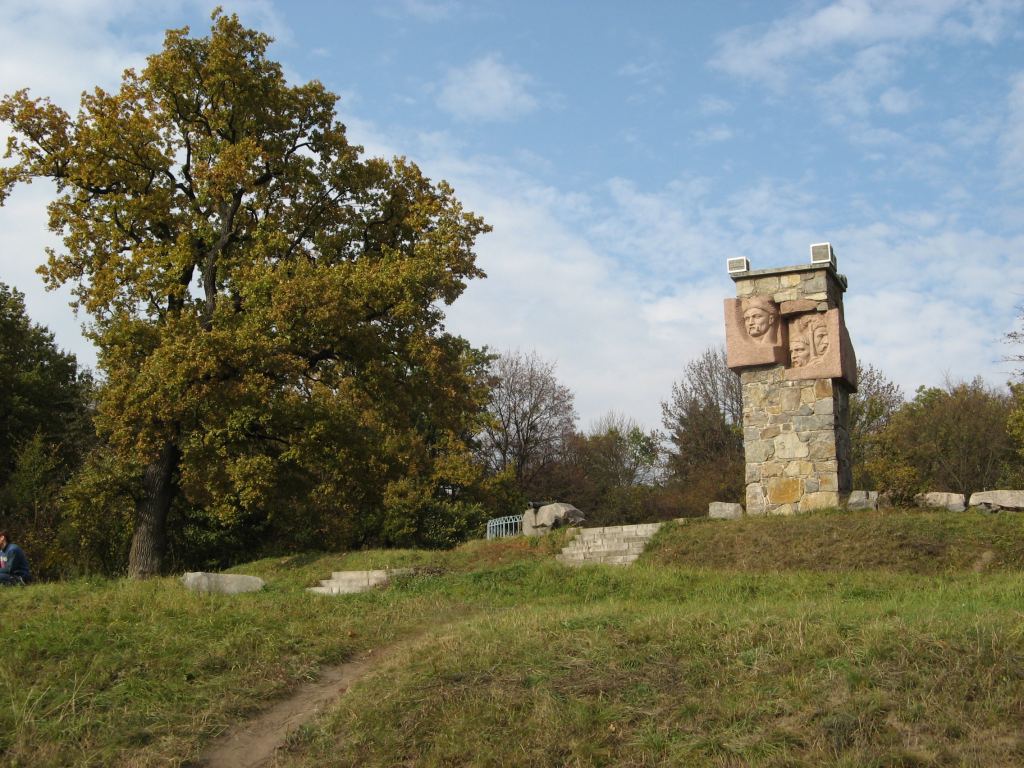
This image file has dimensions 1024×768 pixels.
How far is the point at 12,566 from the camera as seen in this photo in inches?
534

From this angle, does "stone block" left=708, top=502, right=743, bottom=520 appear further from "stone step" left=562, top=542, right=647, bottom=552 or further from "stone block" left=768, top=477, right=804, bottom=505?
"stone step" left=562, top=542, right=647, bottom=552

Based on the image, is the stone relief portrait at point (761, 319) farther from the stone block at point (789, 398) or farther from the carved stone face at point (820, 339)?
the stone block at point (789, 398)

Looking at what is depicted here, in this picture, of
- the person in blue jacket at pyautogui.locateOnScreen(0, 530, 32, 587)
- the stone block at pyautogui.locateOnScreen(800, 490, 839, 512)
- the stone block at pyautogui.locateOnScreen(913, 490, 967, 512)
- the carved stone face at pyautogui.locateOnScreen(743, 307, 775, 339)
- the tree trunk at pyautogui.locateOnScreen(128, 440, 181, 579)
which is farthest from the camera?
the carved stone face at pyautogui.locateOnScreen(743, 307, 775, 339)

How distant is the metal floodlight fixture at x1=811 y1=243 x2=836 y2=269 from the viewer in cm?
1823

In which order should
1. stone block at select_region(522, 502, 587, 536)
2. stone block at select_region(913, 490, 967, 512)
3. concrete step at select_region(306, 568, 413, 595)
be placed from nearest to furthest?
1. concrete step at select_region(306, 568, 413, 595)
2. stone block at select_region(913, 490, 967, 512)
3. stone block at select_region(522, 502, 587, 536)

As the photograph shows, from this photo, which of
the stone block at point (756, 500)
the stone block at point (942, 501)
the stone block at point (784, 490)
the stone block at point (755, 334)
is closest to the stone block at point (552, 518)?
the stone block at point (756, 500)

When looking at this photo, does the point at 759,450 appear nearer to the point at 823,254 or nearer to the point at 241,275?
the point at 823,254

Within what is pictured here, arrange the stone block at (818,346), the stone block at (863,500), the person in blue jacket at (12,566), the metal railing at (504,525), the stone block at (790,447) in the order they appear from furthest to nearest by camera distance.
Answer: the metal railing at (504,525), the stone block at (818,346), the stone block at (790,447), the stone block at (863,500), the person in blue jacket at (12,566)

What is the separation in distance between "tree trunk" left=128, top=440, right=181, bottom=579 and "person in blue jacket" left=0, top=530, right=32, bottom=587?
3585 mm

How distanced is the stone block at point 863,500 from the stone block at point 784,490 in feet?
3.33

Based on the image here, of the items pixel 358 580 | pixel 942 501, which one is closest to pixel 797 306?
pixel 942 501

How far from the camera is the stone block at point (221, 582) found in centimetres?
1353

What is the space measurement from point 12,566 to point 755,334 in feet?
42.5

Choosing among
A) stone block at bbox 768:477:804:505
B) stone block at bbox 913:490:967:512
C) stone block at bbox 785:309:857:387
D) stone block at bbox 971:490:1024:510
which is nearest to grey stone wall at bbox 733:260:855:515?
stone block at bbox 768:477:804:505
